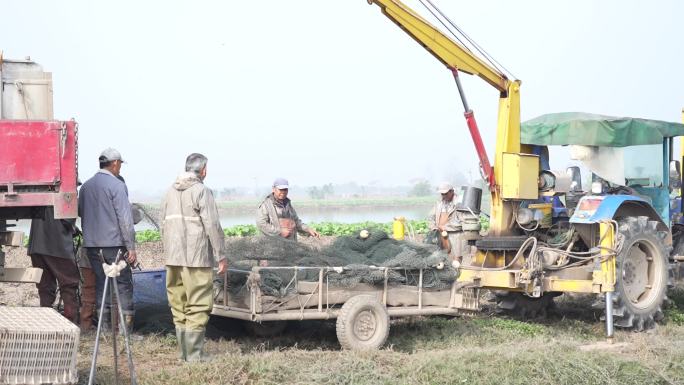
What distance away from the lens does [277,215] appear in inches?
411

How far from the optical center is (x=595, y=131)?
11070mm

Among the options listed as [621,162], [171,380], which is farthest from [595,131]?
[171,380]

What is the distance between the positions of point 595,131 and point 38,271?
6473 mm

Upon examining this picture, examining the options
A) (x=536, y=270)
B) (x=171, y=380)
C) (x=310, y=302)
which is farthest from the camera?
(x=536, y=270)

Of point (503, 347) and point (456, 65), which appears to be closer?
point (503, 347)

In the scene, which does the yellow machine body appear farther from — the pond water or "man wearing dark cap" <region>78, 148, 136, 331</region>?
the pond water

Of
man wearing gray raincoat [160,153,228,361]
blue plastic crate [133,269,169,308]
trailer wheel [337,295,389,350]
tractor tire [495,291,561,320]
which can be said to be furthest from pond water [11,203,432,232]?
man wearing gray raincoat [160,153,228,361]

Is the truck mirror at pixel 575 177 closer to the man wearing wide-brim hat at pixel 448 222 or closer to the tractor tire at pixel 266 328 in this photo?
the man wearing wide-brim hat at pixel 448 222

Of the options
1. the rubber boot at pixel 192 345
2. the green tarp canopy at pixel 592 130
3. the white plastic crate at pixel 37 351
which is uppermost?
the green tarp canopy at pixel 592 130

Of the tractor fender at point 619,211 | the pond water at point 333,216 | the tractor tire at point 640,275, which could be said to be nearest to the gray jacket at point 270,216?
the tractor fender at point 619,211

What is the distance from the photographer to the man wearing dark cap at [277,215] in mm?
10281

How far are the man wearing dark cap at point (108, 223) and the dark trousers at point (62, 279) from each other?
372 millimetres

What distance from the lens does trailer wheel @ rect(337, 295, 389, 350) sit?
879 centimetres

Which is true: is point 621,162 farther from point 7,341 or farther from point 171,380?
point 7,341
